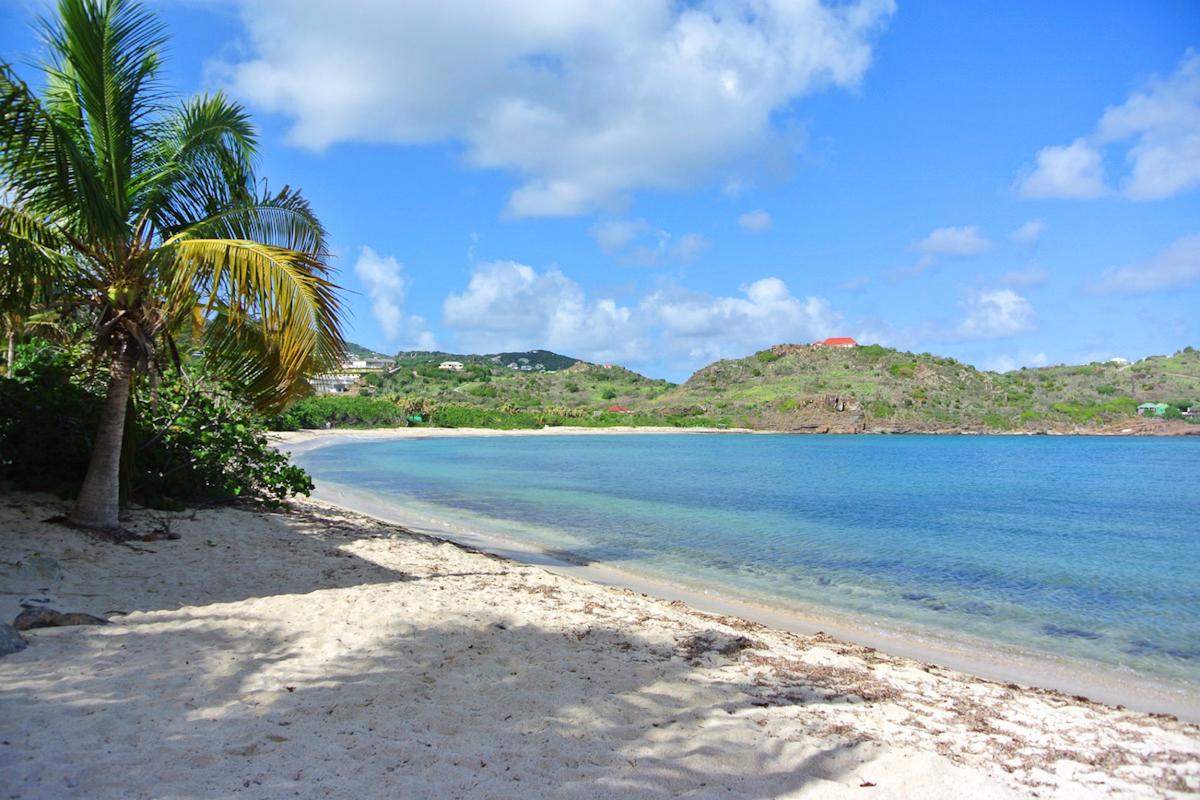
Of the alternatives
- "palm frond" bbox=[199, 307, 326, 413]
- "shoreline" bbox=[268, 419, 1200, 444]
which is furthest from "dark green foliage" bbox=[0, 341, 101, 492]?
"shoreline" bbox=[268, 419, 1200, 444]

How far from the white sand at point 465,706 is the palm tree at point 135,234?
211 centimetres

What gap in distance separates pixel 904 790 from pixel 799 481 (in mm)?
29174

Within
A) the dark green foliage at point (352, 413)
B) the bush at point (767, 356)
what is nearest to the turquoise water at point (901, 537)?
the dark green foliage at point (352, 413)

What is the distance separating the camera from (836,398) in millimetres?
102500

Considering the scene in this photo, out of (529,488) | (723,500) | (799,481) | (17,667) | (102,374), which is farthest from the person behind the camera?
(799,481)

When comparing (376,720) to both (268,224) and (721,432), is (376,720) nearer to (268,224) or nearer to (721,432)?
(268,224)

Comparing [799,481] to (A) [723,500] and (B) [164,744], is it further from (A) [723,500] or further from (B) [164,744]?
(B) [164,744]

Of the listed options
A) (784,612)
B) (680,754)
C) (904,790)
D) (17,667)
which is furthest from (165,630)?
(784,612)

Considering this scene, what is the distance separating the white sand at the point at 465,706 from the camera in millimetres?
3459

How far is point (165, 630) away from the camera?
17.2ft

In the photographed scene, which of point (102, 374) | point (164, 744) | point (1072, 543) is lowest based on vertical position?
point (1072, 543)

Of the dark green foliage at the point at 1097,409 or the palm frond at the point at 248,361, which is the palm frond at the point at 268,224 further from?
the dark green foliage at the point at 1097,409

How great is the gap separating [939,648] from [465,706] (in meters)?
5.87

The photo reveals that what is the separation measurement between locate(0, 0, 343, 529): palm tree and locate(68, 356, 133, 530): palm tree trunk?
0.01 metres
